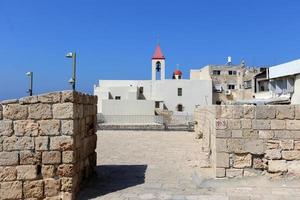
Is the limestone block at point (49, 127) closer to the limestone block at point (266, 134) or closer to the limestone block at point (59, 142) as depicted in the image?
the limestone block at point (59, 142)

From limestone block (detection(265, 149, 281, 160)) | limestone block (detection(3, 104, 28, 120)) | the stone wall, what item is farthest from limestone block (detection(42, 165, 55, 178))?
limestone block (detection(265, 149, 281, 160))

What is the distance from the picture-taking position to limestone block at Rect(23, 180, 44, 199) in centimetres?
726

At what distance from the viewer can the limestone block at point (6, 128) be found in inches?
286

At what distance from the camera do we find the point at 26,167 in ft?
24.0

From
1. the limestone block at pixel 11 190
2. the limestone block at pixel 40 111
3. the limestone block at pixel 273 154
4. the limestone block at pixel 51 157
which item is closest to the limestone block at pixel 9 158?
the limestone block at pixel 11 190

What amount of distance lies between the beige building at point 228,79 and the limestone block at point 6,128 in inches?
1944

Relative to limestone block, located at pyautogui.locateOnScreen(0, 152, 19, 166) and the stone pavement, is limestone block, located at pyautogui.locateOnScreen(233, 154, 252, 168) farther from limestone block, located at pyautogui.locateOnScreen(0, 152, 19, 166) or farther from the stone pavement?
limestone block, located at pyautogui.locateOnScreen(0, 152, 19, 166)

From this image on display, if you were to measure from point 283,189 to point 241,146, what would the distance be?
121 cm

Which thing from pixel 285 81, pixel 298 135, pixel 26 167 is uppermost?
pixel 285 81

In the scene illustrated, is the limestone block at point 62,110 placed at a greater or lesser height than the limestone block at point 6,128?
Result: greater

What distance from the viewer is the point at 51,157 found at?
7.39 meters

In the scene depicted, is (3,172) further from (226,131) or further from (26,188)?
(226,131)

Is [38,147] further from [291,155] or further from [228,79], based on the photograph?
[228,79]

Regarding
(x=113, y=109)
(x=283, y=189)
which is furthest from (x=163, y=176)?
(x=113, y=109)
